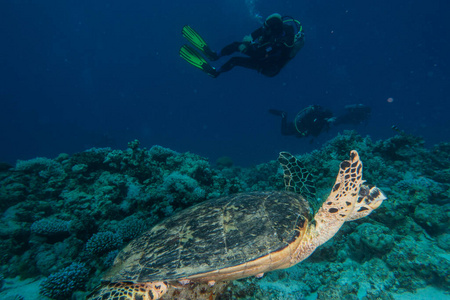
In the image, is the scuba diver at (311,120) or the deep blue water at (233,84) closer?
the scuba diver at (311,120)

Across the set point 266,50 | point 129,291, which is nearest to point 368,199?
point 129,291

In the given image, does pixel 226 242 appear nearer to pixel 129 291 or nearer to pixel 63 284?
pixel 129 291

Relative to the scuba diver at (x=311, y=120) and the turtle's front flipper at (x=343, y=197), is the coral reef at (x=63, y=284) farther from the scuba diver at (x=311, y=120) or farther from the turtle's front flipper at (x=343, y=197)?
the scuba diver at (x=311, y=120)

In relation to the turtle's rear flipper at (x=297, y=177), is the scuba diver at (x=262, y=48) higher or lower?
higher

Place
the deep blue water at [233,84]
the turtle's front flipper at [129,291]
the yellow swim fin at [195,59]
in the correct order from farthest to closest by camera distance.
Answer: the deep blue water at [233,84]
the yellow swim fin at [195,59]
the turtle's front flipper at [129,291]

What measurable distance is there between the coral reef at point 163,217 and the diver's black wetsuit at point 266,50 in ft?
17.0

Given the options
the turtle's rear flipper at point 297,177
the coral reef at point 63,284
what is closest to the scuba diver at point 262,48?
the turtle's rear flipper at point 297,177

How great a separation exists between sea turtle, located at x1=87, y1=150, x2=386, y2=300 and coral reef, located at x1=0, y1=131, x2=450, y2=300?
754 mm

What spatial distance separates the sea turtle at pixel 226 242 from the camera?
6.98 ft

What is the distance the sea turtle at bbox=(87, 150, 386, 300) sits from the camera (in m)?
2.13

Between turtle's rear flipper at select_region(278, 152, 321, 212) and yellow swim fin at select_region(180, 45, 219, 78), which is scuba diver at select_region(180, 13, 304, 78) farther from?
turtle's rear flipper at select_region(278, 152, 321, 212)

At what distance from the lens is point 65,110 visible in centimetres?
9944

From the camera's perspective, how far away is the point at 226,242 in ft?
7.41

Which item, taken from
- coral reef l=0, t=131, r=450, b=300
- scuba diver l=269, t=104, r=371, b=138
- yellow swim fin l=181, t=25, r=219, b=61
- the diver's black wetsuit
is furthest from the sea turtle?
scuba diver l=269, t=104, r=371, b=138
